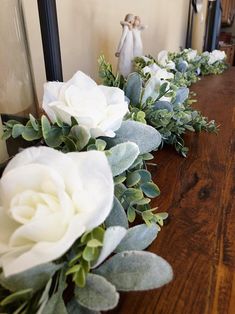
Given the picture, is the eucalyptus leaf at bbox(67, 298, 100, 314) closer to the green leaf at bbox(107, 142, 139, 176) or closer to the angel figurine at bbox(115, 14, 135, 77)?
the green leaf at bbox(107, 142, 139, 176)

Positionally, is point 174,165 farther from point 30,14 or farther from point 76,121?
point 30,14

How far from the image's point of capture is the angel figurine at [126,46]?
100 centimetres

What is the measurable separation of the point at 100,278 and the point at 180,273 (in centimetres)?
13

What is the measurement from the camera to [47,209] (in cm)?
24

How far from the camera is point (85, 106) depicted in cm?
38

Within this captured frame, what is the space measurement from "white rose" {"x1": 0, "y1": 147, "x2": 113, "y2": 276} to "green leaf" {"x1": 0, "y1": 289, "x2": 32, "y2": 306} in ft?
0.06

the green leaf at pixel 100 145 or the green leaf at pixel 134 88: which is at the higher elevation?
the green leaf at pixel 134 88

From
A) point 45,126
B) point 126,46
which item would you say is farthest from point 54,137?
point 126,46

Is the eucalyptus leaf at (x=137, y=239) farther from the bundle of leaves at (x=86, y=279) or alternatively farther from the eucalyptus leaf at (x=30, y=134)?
the eucalyptus leaf at (x=30, y=134)

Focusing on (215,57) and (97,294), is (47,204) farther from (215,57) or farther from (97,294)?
(215,57)

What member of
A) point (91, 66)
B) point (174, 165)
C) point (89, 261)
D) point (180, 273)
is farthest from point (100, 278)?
point (91, 66)

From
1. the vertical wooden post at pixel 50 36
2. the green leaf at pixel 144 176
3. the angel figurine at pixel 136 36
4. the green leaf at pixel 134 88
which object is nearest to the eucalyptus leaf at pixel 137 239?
the green leaf at pixel 144 176

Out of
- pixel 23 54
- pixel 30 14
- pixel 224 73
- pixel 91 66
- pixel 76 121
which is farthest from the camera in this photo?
pixel 224 73

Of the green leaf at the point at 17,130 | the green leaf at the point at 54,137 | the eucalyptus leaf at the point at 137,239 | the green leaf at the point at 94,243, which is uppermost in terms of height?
the green leaf at the point at 17,130
